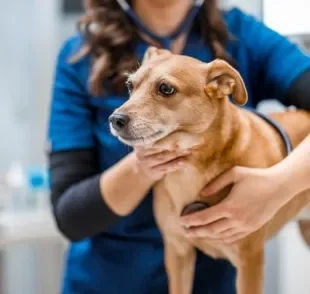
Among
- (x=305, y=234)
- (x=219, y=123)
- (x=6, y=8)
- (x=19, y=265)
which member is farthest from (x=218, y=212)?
(x=6, y=8)

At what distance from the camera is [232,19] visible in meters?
0.76

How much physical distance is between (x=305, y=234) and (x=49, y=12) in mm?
1226

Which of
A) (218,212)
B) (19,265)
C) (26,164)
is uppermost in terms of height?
(218,212)

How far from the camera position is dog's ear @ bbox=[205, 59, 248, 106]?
0.57m

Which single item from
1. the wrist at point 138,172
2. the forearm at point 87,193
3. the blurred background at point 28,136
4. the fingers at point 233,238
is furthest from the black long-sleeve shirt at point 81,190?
the blurred background at point 28,136

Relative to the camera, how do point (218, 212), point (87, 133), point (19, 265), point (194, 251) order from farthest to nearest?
point (19, 265) < point (87, 133) < point (194, 251) < point (218, 212)

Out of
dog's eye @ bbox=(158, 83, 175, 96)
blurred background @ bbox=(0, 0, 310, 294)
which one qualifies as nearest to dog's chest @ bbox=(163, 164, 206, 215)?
dog's eye @ bbox=(158, 83, 175, 96)

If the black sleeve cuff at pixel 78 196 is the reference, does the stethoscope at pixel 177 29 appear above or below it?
above

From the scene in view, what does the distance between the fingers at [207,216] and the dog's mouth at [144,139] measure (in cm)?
11

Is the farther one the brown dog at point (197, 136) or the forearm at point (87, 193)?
the forearm at point (87, 193)

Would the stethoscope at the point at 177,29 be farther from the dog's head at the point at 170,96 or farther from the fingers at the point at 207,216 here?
the fingers at the point at 207,216

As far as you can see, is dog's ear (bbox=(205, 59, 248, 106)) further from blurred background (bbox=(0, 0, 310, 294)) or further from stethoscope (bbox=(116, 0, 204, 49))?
blurred background (bbox=(0, 0, 310, 294))

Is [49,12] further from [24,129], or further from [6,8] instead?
[24,129]

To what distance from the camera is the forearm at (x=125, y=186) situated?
2.35 feet
